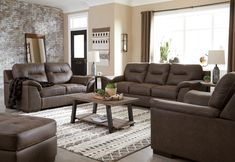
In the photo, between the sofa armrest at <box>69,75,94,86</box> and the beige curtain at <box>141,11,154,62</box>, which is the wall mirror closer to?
the sofa armrest at <box>69,75,94,86</box>

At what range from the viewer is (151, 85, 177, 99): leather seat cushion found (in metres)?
5.23

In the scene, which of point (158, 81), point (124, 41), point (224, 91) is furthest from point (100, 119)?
point (124, 41)

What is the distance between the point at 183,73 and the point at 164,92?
828 millimetres

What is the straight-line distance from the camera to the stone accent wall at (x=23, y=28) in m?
8.38

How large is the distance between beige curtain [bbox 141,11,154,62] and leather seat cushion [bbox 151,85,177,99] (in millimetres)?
2494

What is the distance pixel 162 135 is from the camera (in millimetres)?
2967

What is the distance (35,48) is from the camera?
918cm

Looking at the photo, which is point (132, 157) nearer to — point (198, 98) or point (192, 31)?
point (198, 98)

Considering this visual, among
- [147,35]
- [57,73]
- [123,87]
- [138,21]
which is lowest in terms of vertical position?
[123,87]

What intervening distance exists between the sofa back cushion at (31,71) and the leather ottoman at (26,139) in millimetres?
2933

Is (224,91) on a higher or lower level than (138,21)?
lower

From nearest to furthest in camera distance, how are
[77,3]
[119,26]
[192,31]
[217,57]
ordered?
[217,57] → [192,31] → [119,26] → [77,3]

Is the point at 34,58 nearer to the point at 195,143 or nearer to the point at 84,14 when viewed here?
the point at 84,14

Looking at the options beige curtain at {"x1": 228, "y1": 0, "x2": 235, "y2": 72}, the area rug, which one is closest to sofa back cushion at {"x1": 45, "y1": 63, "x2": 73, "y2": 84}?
the area rug
